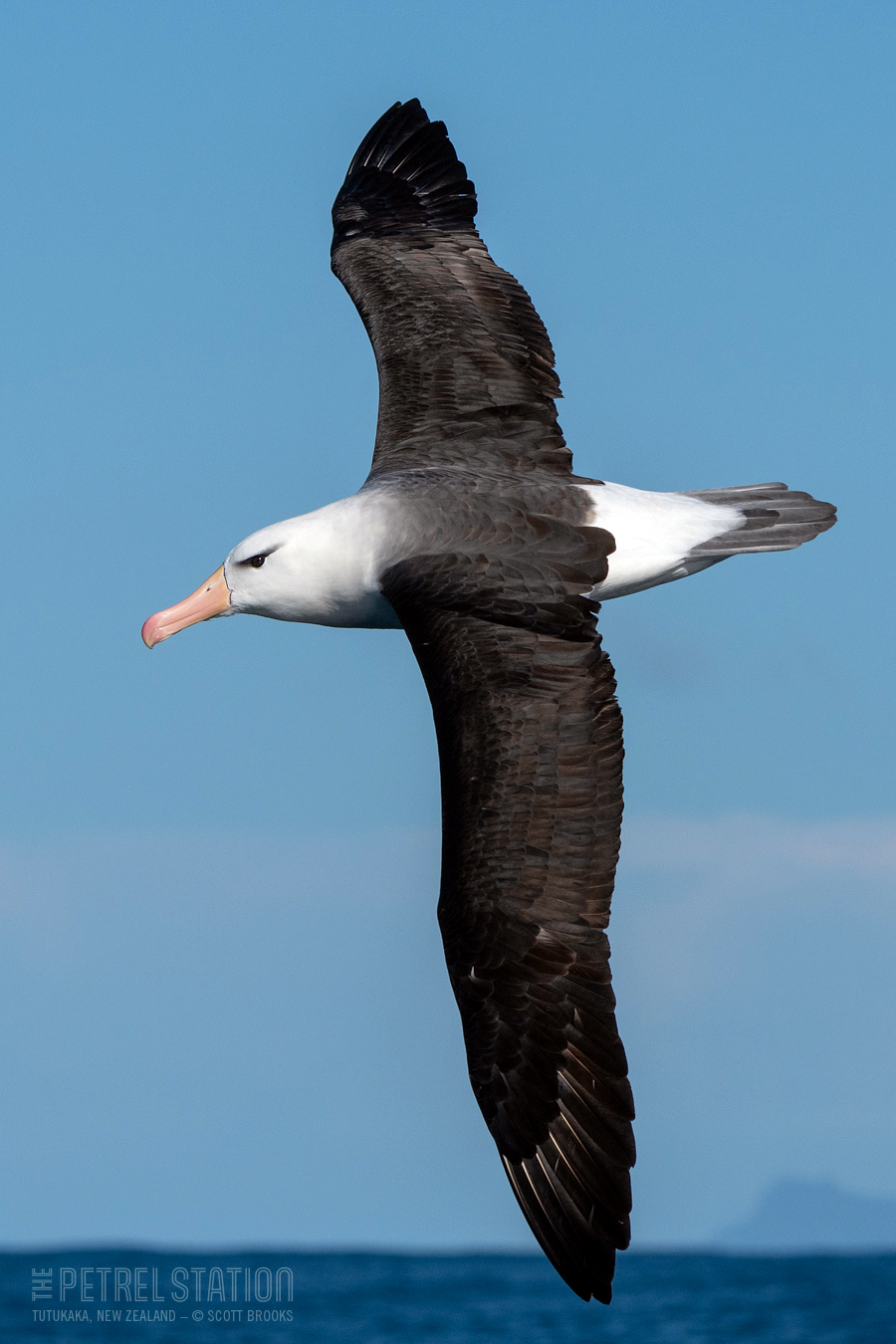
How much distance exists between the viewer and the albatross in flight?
868cm

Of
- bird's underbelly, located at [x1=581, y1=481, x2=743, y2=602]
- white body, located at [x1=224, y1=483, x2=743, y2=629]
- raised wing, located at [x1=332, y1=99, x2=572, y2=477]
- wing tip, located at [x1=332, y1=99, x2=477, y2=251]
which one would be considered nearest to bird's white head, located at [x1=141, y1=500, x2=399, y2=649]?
white body, located at [x1=224, y1=483, x2=743, y2=629]

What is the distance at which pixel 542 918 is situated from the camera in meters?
8.78

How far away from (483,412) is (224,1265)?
135246 mm

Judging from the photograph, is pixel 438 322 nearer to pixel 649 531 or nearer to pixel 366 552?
pixel 366 552

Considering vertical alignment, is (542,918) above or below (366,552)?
below

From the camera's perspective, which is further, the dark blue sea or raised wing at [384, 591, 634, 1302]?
the dark blue sea

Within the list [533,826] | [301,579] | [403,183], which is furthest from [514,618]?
[403,183]

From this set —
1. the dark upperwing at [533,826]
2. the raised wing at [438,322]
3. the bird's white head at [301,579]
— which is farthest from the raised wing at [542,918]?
the raised wing at [438,322]

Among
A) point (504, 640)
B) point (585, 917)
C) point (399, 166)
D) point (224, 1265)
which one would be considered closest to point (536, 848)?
point (585, 917)

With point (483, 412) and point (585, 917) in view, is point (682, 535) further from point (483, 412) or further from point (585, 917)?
point (585, 917)

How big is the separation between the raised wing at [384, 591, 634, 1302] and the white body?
44.2 inches

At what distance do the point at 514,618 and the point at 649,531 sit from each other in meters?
1.30

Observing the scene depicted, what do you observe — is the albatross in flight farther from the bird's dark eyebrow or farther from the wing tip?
the wing tip

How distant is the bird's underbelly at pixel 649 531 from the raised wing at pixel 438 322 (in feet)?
1.69
